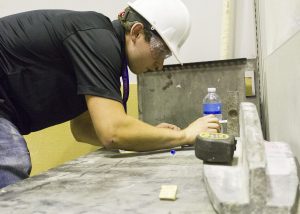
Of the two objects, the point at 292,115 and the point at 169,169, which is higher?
the point at 292,115

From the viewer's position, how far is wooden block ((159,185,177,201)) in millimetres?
669

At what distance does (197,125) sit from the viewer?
48.7 inches

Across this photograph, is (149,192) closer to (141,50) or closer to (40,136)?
(141,50)

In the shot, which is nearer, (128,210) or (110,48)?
(128,210)

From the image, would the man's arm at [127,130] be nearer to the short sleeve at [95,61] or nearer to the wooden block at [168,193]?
the short sleeve at [95,61]

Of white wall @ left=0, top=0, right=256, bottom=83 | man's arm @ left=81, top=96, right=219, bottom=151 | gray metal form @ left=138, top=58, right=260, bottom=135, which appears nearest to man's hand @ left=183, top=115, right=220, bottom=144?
man's arm @ left=81, top=96, right=219, bottom=151

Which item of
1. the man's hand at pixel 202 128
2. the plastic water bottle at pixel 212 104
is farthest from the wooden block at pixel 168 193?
the plastic water bottle at pixel 212 104

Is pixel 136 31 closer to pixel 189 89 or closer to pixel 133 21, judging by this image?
pixel 133 21

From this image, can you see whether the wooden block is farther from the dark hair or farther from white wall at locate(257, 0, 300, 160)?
the dark hair

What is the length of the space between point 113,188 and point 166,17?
28.6 inches

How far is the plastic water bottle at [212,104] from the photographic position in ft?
4.80

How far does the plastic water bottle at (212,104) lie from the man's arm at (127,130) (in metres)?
0.22

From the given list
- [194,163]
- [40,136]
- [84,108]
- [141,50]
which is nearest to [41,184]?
[194,163]

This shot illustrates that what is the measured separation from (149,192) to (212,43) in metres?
1.42
